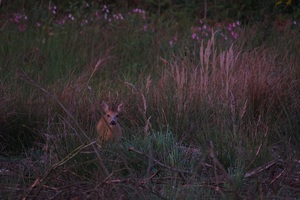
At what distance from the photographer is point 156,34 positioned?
13.3 m

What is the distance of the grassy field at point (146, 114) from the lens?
5176 mm

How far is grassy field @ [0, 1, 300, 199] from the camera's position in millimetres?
5176

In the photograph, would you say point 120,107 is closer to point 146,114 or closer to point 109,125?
point 146,114

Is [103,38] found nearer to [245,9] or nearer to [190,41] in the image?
[190,41]

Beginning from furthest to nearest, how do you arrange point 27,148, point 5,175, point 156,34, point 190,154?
point 156,34, point 27,148, point 190,154, point 5,175

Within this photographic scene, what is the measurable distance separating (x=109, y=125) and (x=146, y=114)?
1.61m

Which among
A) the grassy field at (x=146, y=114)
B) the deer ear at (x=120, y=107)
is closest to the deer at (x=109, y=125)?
the deer ear at (x=120, y=107)

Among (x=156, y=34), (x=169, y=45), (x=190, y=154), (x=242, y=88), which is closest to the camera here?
(x=190, y=154)

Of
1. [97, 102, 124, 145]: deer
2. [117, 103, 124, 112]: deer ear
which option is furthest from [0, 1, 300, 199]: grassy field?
[117, 103, 124, 112]: deer ear

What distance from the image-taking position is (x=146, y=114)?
7.97 metres

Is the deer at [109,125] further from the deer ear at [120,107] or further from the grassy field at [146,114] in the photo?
the grassy field at [146,114]

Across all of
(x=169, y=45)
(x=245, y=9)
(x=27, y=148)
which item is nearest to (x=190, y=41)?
(x=169, y=45)

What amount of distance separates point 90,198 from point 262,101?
3765 millimetres

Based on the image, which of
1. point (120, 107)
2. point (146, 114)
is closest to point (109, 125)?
point (120, 107)
